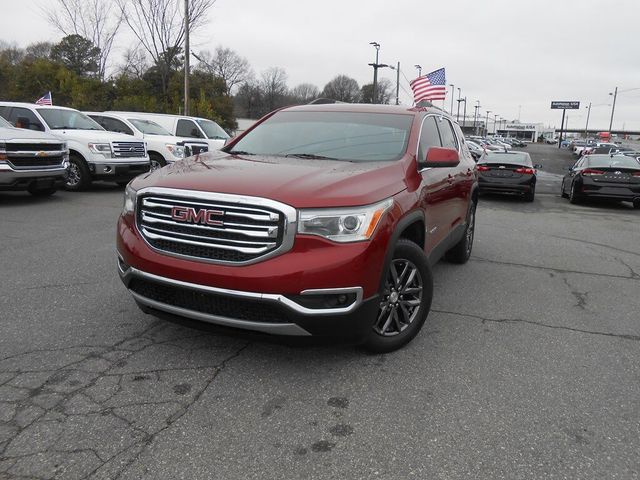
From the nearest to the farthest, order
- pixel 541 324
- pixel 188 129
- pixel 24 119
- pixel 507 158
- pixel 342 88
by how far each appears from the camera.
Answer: pixel 541 324 < pixel 24 119 < pixel 507 158 < pixel 188 129 < pixel 342 88

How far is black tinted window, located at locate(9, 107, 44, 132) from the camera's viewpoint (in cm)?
1147

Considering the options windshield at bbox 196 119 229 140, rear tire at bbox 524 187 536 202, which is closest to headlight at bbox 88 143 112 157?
windshield at bbox 196 119 229 140

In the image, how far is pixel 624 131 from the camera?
18175cm

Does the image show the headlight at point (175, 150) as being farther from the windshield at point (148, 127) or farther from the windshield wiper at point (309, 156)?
the windshield wiper at point (309, 156)

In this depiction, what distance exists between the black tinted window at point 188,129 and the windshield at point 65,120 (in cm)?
331

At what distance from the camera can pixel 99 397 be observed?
10.00 ft

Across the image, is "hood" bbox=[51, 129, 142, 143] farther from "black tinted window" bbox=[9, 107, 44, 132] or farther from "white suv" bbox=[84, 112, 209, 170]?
"white suv" bbox=[84, 112, 209, 170]

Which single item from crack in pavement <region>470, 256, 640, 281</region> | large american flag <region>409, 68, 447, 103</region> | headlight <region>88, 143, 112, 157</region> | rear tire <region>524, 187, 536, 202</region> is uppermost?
large american flag <region>409, 68, 447, 103</region>

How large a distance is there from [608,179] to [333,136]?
36.2 feet

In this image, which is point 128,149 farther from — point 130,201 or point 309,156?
point 130,201

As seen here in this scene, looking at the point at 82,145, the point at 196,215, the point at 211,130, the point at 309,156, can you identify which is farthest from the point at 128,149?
the point at 196,215

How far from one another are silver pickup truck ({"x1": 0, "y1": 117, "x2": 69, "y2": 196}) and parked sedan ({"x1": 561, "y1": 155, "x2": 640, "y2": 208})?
12.2 m

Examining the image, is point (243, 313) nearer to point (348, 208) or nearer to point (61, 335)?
point (348, 208)

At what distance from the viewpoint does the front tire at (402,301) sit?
362cm
